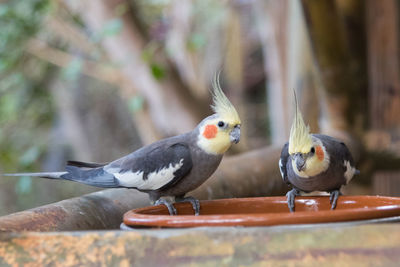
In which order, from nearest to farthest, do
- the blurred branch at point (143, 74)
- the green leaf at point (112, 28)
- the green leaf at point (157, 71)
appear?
the green leaf at point (112, 28) → the green leaf at point (157, 71) → the blurred branch at point (143, 74)

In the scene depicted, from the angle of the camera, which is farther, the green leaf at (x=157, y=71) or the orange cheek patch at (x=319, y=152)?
the green leaf at (x=157, y=71)

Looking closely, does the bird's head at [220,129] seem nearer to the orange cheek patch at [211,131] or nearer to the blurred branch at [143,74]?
the orange cheek patch at [211,131]

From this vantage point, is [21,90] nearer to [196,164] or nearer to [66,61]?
[66,61]

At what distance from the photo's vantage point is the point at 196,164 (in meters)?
1.30

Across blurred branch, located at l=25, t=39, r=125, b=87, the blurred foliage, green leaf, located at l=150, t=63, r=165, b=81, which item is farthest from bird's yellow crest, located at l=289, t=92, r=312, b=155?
blurred branch, located at l=25, t=39, r=125, b=87

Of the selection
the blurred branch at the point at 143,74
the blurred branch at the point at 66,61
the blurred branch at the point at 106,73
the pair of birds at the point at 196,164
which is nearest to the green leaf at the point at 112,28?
the blurred branch at the point at 143,74

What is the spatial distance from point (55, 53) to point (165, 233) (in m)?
3.27

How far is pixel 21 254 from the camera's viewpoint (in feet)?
2.47

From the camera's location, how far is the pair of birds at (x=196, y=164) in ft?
4.17

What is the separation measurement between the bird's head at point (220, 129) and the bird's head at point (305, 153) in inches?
Result: 5.3

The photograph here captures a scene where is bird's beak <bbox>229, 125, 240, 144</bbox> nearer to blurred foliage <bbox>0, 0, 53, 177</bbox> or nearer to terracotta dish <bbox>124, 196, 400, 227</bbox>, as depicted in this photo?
terracotta dish <bbox>124, 196, 400, 227</bbox>

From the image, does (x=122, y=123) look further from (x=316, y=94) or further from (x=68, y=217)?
(x=68, y=217)

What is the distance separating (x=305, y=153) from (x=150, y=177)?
37 centimetres

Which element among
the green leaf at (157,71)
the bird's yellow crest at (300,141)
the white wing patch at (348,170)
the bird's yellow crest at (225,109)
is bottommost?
the white wing patch at (348,170)
